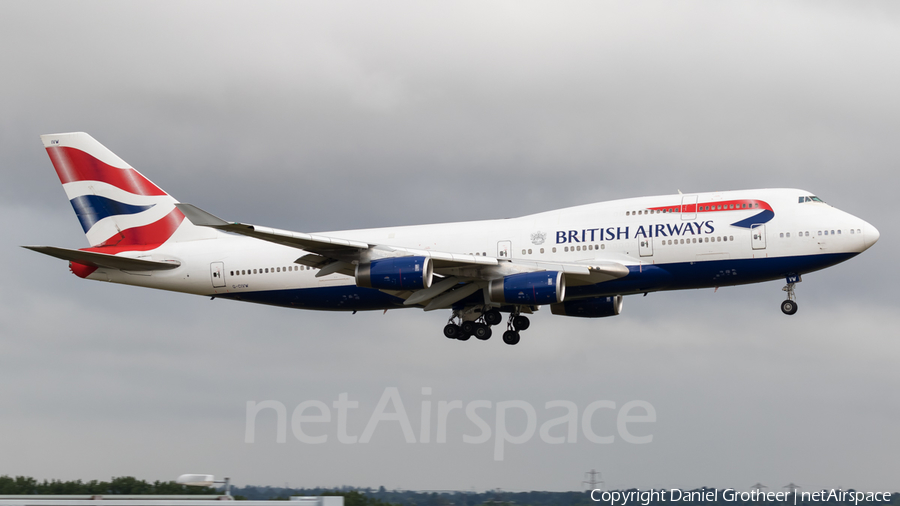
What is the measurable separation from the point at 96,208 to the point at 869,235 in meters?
40.6

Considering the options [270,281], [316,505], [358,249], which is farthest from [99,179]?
[316,505]

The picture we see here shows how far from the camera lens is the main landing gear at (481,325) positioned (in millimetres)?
51469

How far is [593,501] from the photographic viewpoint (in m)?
53.3

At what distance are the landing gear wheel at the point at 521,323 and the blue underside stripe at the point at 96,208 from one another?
70.2 ft

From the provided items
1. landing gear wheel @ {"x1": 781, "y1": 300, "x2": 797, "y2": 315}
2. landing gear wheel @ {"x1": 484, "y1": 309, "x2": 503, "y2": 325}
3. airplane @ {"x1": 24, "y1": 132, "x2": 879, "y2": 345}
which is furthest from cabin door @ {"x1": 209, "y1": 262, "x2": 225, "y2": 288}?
landing gear wheel @ {"x1": 781, "y1": 300, "x2": 797, "y2": 315}

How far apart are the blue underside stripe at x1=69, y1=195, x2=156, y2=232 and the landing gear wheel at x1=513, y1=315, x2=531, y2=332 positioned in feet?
70.2

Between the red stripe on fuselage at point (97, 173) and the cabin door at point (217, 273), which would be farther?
the red stripe on fuselage at point (97, 173)

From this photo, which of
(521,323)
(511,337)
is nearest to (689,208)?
(521,323)

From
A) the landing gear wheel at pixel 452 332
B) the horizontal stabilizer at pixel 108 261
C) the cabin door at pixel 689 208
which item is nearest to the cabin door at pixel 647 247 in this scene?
the cabin door at pixel 689 208

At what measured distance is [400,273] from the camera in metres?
44.3

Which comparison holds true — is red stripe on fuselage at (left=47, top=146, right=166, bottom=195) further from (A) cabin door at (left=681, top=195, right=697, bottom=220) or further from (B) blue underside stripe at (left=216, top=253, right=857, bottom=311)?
(A) cabin door at (left=681, top=195, right=697, bottom=220)

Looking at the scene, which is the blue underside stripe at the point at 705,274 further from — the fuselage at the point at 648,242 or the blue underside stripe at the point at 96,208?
the blue underside stripe at the point at 96,208

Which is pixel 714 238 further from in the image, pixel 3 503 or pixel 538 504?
pixel 3 503
